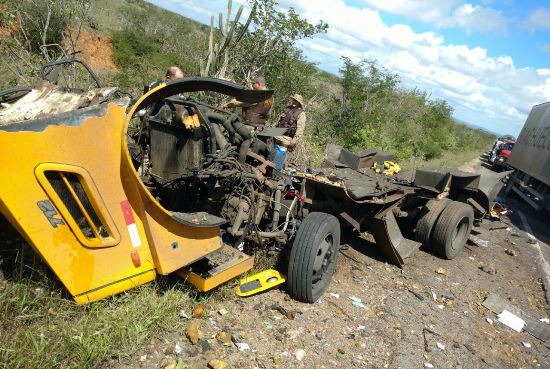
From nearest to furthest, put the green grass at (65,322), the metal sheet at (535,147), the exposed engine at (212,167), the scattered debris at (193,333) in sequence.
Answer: the green grass at (65,322) → the scattered debris at (193,333) → the exposed engine at (212,167) → the metal sheet at (535,147)

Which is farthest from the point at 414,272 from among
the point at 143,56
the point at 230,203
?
the point at 143,56

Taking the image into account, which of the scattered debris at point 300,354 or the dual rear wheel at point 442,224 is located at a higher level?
the dual rear wheel at point 442,224

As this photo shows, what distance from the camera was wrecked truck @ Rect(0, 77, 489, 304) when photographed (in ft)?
7.54

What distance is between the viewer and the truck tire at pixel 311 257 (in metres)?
3.86

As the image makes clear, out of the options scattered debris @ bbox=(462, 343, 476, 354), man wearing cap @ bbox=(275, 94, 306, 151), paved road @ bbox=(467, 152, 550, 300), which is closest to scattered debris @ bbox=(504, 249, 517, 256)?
paved road @ bbox=(467, 152, 550, 300)

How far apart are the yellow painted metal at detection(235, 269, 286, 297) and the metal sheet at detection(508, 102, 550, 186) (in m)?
10.2

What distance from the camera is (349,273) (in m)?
4.95

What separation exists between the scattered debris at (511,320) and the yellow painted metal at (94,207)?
3987 mm

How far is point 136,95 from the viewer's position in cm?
491

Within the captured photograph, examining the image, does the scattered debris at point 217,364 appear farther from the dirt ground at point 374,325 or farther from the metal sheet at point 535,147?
the metal sheet at point 535,147

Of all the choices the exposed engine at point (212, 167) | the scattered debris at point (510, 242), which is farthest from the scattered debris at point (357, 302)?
the scattered debris at point (510, 242)

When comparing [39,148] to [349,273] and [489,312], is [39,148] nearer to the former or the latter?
[349,273]

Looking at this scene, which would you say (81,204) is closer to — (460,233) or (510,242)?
(460,233)

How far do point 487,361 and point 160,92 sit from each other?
3.82m
